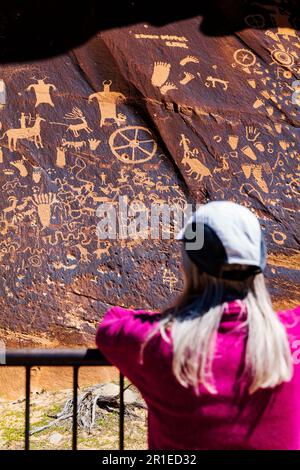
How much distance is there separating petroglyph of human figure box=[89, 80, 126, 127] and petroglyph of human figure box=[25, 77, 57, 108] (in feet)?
0.97

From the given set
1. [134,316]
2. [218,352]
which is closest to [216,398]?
[218,352]

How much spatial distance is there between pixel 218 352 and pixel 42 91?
3.47 m

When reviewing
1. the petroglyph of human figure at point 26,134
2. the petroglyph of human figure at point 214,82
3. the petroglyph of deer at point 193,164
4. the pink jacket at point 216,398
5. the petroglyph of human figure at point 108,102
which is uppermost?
the pink jacket at point 216,398

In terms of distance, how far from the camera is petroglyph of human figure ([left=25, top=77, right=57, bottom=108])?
14.0ft

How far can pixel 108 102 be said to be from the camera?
14.1 ft

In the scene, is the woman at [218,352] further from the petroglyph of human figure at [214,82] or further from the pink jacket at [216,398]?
the petroglyph of human figure at [214,82]

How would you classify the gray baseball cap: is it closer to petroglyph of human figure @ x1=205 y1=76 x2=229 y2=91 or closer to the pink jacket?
the pink jacket

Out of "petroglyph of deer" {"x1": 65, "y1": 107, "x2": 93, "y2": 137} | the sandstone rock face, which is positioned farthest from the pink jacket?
"petroglyph of deer" {"x1": 65, "y1": 107, "x2": 93, "y2": 137}

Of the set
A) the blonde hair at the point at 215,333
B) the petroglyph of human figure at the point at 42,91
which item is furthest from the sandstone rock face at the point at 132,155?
the blonde hair at the point at 215,333

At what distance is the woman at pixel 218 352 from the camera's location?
1.19 meters

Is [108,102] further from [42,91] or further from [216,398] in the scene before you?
[216,398]

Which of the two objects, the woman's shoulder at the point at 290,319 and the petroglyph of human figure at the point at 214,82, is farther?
the petroglyph of human figure at the point at 214,82

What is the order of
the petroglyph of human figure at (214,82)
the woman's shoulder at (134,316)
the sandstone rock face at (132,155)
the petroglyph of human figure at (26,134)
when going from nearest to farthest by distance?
the woman's shoulder at (134,316) < the sandstone rock face at (132,155) < the petroglyph of human figure at (26,134) < the petroglyph of human figure at (214,82)
